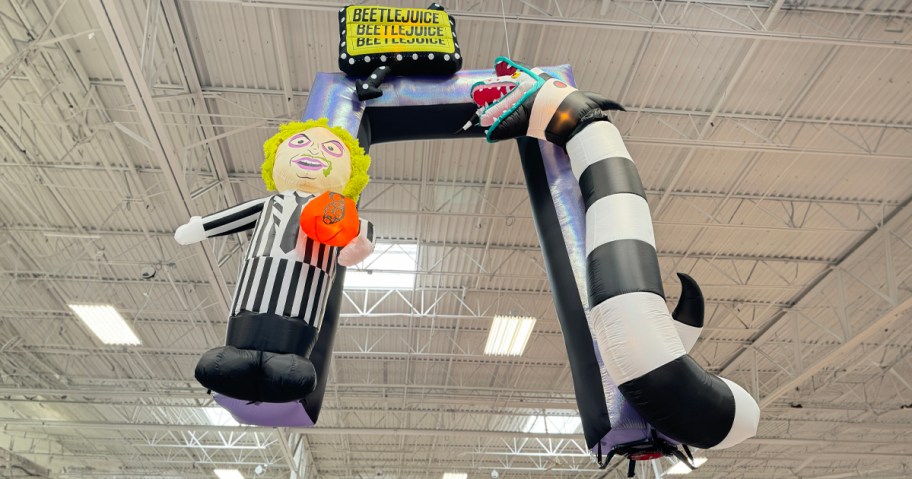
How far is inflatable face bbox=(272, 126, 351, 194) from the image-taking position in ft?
8.43

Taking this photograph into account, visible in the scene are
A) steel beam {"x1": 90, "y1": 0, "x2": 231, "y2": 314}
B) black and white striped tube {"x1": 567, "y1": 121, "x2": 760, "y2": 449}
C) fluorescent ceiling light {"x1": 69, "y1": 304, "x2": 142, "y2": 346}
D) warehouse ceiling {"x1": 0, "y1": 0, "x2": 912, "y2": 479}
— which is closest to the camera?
black and white striped tube {"x1": 567, "y1": 121, "x2": 760, "y2": 449}

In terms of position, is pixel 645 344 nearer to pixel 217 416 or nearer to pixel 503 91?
pixel 503 91

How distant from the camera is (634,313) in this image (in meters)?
2.01

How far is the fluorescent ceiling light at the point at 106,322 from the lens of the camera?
397 inches

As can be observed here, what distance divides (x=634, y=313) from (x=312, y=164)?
56.1 inches

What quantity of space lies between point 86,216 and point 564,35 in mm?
8204

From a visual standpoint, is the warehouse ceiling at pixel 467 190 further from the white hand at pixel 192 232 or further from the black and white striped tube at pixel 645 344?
the white hand at pixel 192 232

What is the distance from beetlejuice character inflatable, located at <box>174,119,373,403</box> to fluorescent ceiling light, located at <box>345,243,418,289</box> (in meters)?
8.03

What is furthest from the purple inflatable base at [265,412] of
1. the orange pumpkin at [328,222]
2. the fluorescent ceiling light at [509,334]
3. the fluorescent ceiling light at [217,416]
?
the fluorescent ceiling light at [217,416]

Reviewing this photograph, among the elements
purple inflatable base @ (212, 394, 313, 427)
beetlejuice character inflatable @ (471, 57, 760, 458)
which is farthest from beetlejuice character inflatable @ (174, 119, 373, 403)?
beetlejuice character inflatable @ (471, 57, 760, 458)

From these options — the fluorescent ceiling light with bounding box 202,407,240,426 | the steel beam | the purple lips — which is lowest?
the fluorescent ceiling light with bounding box 202,407,240,426

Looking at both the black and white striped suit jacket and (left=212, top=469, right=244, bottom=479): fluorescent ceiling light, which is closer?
the black and white striped suit jacket

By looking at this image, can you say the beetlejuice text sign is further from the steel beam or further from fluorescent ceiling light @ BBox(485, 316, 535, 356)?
fluorescent ceiling light @ BBox(485, 316, 535, 356)

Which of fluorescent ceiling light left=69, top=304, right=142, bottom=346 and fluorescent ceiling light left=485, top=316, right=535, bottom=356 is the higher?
fluorescent ceiling light left=485, top=316, right=535, bottom=356
